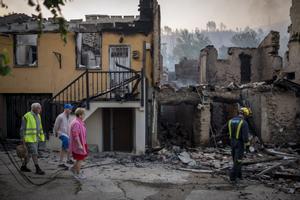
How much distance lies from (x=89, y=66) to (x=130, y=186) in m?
8.03

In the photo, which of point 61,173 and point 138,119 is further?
point 138,119

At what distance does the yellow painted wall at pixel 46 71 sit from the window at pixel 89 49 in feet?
0.90

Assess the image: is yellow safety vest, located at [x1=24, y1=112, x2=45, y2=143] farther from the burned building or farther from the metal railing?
the burned building

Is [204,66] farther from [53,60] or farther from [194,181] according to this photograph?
[194,181]

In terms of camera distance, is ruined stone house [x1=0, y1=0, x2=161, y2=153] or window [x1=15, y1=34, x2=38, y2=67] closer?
ruined stone house [x1=0, y1=0, x2=161, y2=153]

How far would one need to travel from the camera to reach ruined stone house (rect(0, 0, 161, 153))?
1415 centimetres

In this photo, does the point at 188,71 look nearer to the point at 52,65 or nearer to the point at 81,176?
the point at 52,65

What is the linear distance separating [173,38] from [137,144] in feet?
421

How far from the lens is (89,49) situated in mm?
14555

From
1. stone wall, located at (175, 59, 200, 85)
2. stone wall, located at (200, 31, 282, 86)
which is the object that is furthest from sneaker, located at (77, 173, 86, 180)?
stone wall, located at (175, 59, 200, 85)

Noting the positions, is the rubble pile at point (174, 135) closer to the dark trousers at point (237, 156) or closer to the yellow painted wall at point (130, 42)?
the yellow painted wall at point (130, 42)

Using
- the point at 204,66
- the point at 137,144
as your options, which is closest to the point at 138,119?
the point at 137,144

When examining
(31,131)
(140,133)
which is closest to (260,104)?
(140,133)

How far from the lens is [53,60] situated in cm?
1467
